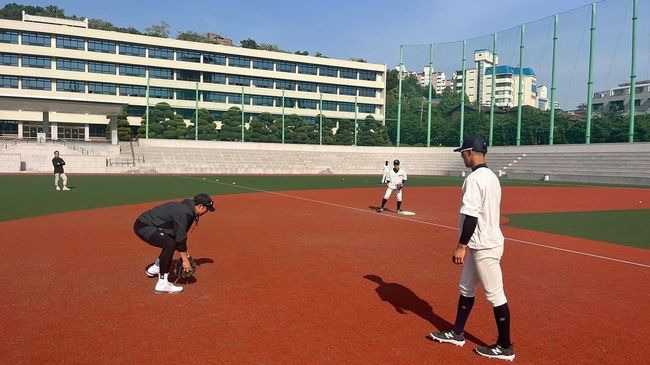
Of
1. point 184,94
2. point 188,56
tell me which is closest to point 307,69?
point 188,56

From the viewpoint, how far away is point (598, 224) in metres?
13.8

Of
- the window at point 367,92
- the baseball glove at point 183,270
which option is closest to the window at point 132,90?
the window at point 367,92

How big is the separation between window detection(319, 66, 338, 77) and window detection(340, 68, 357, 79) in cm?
153

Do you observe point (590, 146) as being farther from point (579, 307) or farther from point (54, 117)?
point (54, 117)

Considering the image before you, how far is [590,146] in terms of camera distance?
136ft

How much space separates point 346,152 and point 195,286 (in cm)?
5490

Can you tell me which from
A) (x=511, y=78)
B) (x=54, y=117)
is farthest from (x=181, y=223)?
(x=511, y=78)

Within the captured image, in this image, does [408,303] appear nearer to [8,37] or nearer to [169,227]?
[169,227]

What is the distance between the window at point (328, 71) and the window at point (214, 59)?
18.3m

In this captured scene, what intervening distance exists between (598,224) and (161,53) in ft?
234

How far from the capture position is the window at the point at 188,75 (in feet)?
242

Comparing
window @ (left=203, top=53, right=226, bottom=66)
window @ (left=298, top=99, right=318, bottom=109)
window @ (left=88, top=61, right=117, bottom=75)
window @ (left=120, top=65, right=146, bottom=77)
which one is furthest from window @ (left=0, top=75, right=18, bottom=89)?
window @ (left=298, top=99, right=318, bottom=109)

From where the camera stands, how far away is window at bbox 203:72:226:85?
75500 millimetres

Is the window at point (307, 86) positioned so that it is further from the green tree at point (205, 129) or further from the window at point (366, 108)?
the green tree at point (205, 129)
